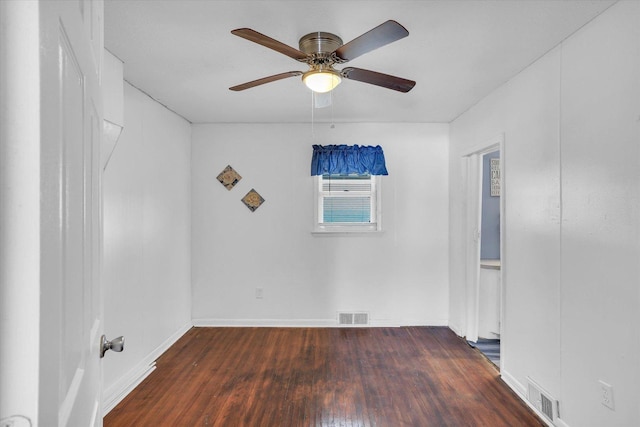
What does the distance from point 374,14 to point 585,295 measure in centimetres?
194

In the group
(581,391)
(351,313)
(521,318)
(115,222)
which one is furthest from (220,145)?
(581,391)

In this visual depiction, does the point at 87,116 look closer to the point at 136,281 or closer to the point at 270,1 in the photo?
the point at 270,1

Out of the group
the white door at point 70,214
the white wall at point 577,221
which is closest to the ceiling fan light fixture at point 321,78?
the white door at point 70,214

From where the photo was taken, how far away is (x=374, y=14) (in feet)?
6.27

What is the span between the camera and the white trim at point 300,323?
4.20 m

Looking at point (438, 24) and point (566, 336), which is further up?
point (438, 24)

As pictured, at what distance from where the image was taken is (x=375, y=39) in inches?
64.9

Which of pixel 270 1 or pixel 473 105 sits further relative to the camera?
pixel 473 105

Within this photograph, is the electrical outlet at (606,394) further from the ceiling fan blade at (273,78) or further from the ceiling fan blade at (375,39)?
the ceiling fan blade at (273,78)

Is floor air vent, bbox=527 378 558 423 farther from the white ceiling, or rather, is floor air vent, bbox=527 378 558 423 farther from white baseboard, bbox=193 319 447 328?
the white ceiling

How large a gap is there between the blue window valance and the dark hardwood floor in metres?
1.86

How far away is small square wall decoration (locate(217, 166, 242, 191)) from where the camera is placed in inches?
167

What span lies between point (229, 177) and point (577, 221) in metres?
3.43

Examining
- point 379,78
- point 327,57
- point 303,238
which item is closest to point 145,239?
point 303,238
